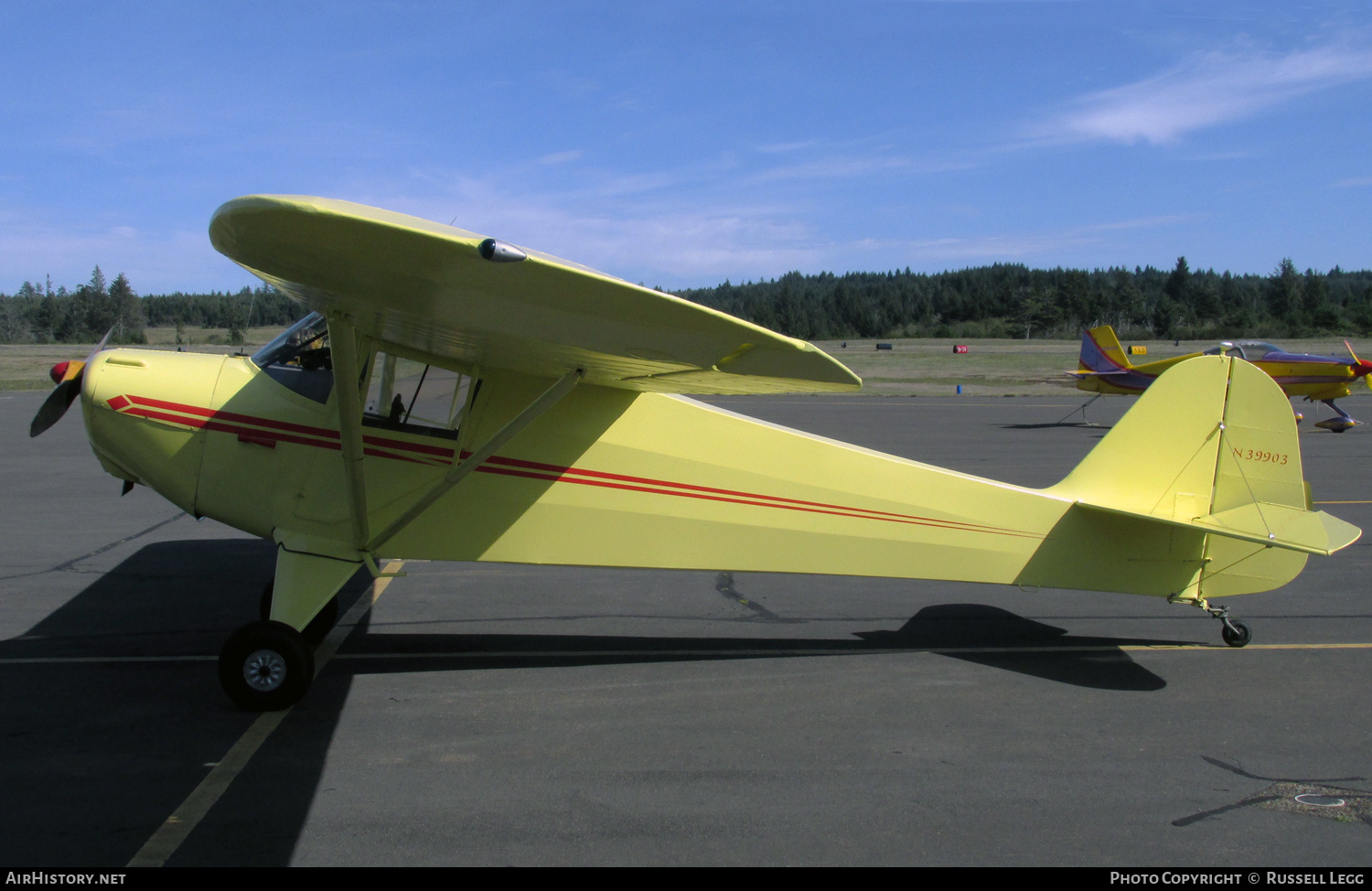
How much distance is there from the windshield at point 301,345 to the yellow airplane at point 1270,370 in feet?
67.6

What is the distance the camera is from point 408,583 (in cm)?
784

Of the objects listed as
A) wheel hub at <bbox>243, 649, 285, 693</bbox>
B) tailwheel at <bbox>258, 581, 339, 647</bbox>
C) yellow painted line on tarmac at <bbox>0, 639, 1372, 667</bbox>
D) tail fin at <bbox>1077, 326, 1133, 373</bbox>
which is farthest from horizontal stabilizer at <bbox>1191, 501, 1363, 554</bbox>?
tail fin at <bbox>1077, 326, 1133, 373</bbox>

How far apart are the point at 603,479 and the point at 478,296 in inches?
88.8

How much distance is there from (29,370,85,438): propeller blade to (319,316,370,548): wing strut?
1.98m

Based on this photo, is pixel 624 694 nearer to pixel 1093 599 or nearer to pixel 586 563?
pixel 586 563

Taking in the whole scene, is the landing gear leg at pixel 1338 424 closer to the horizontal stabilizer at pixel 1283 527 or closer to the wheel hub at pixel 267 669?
the horizontal stabilizer at pixel 1283 527

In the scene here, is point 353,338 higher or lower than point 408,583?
higher

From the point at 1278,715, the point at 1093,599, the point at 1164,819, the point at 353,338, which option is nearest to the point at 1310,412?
the point at 1093,599

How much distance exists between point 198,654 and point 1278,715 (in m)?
6.78

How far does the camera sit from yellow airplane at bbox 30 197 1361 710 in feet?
16.9

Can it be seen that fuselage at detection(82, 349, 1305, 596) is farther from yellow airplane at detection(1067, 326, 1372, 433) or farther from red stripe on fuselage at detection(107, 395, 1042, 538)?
yellow airplane at detection(1067, 326, 1372, 433)

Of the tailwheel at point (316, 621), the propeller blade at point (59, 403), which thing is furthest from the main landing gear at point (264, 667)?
the propeller blade at point (59, 403)

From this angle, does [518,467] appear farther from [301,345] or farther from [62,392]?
[62,392]

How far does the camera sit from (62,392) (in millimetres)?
5762
